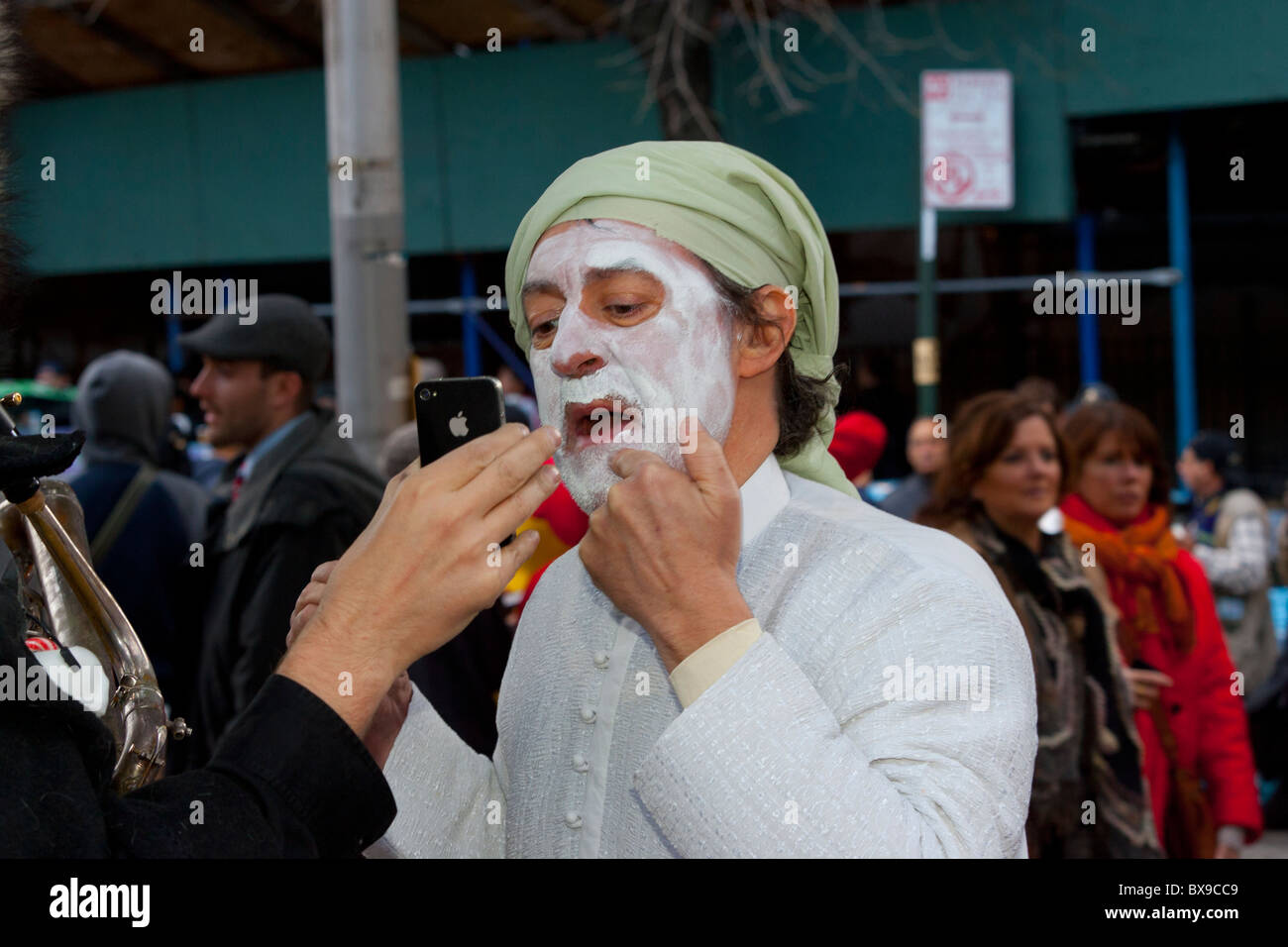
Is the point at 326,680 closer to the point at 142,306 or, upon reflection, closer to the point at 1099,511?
the point at 1099,511

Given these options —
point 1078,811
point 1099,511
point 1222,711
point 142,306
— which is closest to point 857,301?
point 1099,511

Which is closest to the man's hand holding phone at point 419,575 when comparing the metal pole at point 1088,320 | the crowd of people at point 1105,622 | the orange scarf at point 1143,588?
the crowd of people at point 1105,622

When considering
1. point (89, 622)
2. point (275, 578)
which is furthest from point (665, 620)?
point (275, 578)

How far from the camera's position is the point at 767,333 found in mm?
1482

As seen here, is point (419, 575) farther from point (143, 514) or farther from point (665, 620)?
point (143, 514)

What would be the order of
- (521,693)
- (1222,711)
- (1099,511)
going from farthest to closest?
(1099,511)
(1222,711)
(521,693)

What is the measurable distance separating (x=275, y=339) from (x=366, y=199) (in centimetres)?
39

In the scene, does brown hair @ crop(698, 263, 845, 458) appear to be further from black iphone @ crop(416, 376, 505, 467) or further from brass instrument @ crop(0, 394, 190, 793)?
brass instrument @ crop(0, 394, 190, 793)

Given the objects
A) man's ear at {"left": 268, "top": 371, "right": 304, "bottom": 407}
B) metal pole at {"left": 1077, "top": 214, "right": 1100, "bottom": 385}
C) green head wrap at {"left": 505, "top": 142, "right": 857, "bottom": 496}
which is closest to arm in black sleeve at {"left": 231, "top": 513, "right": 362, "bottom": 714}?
man's ear at {"left": 268, "top": 371, "right": 304, "bottom": 407}

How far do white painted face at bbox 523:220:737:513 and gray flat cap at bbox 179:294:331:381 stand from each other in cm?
168

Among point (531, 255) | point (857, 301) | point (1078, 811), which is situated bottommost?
point (1078, 811)

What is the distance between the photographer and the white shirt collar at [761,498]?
1.50m
